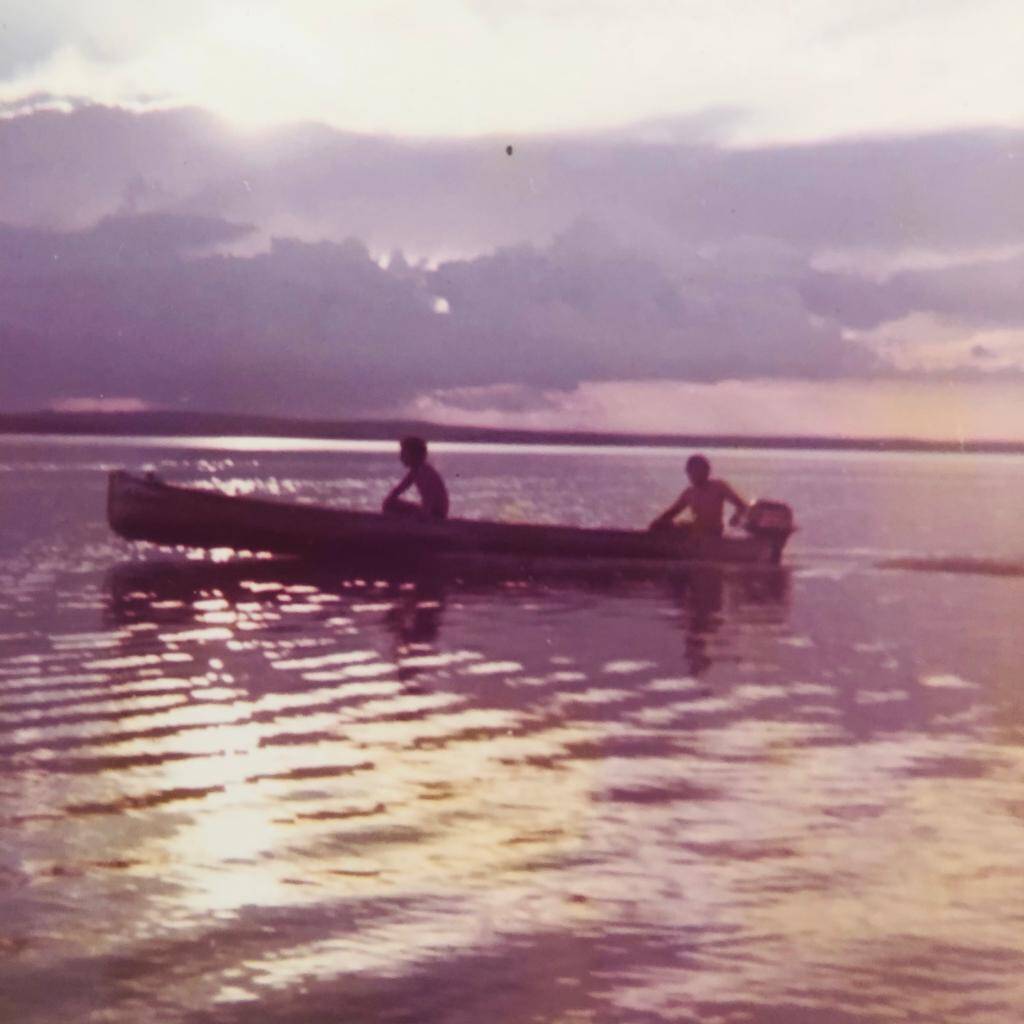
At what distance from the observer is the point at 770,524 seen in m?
25.5

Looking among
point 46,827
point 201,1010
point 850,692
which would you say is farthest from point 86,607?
point 201,1010

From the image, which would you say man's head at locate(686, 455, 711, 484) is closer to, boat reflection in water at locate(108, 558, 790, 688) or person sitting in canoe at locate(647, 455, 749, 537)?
person sitting in canoe at locate(647, 455, 749, 537)

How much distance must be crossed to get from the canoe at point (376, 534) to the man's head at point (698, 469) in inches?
31.9

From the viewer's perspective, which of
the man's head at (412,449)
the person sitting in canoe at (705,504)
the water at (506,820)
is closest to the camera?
the water at (506,820)

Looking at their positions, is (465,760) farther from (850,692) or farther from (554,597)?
(554,597)

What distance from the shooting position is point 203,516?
2595cm

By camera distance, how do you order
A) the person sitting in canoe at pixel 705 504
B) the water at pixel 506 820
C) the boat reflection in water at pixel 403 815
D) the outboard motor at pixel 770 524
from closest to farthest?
1. the water at pixel 506 820
2. the boat reflection in water at pixel 403 815
3. the person sitting in canoe at pixel 705 504
4. the outboard motor at pixel 770 524

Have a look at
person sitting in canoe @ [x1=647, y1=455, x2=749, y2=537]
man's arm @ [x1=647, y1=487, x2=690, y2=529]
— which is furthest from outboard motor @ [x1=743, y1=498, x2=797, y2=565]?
man's arm @ [x1=647, y1=487, x2=690, y2=529]

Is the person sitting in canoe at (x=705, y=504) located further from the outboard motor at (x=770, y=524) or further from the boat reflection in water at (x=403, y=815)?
the boat reflection in water at (x=403, y=815)

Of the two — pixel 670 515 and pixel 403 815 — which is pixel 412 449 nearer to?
pixel 670 515

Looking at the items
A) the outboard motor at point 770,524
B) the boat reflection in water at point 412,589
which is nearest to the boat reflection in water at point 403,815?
the boat reflection in water at point 412,589

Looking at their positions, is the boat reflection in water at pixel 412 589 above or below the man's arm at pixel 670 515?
below

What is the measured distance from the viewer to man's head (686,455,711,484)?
78.4 feet

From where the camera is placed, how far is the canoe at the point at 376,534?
2500 centimetres
